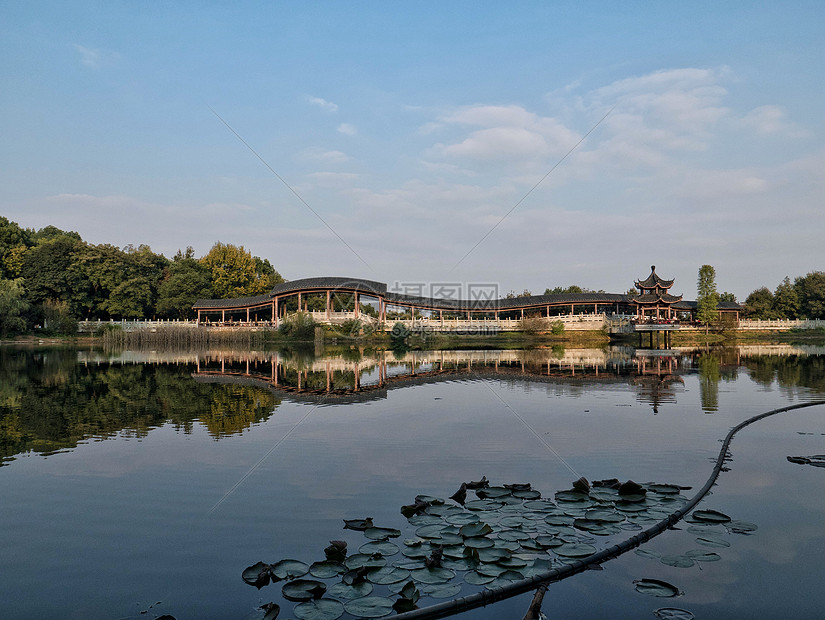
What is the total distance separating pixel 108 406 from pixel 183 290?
134 ft

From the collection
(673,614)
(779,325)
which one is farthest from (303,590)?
(779,325)

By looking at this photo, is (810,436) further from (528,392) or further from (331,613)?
(331,613)

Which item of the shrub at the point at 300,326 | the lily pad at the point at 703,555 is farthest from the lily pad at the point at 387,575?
the shrub at the point at 300,326

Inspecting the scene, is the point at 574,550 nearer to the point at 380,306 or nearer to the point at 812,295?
the point at 380,306

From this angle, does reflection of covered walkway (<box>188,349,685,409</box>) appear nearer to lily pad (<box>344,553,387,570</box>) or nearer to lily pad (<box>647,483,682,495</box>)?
lily pad (<box>647,483,682,495</box>)

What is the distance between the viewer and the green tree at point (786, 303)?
5662 centimetres

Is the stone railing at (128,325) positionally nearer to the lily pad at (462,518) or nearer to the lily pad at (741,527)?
the lily pad at (462,518)

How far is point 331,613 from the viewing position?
135 inches

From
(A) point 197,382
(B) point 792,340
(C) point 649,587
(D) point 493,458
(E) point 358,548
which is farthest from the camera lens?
(B) point 792,340

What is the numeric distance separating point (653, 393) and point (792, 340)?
4369 centimetres

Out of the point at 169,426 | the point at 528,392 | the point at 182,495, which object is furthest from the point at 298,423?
the point at 528,392

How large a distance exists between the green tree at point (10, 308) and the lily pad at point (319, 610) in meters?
45.8

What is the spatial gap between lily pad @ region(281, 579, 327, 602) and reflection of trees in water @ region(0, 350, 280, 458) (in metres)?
5.88

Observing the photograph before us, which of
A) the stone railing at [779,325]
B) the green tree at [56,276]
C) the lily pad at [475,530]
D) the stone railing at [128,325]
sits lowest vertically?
the lily pad at [475,530]
